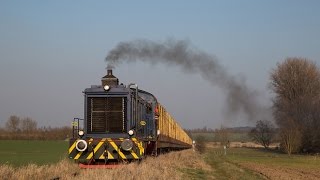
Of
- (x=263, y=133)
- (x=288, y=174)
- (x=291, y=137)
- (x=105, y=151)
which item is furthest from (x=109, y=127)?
(x=263, y=133)

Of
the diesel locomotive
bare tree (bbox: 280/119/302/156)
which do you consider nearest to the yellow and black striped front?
the diesel locomotive

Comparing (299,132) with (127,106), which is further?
(299,132)

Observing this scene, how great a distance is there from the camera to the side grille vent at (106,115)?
18266 mm

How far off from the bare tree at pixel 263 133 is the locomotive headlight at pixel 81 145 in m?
101

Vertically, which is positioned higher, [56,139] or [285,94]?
[285,94]

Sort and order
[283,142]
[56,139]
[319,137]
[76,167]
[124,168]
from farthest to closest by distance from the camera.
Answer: [56,139] < [283,142] < [319,137] < [76,167] < [124,168]

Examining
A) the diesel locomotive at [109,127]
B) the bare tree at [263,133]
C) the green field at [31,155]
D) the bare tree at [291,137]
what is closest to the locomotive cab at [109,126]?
the diesel locomotive at [109,127]

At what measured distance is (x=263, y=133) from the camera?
117062 mm

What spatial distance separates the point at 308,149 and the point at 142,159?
69.2m

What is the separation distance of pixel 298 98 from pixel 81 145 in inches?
2918

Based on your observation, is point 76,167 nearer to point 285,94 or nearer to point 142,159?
point 142,159

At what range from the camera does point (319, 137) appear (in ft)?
256

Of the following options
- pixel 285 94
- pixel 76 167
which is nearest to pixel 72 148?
pixel 76 167

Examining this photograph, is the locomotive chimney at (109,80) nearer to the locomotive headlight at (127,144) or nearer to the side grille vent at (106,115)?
the side grille vent at (106,115)
